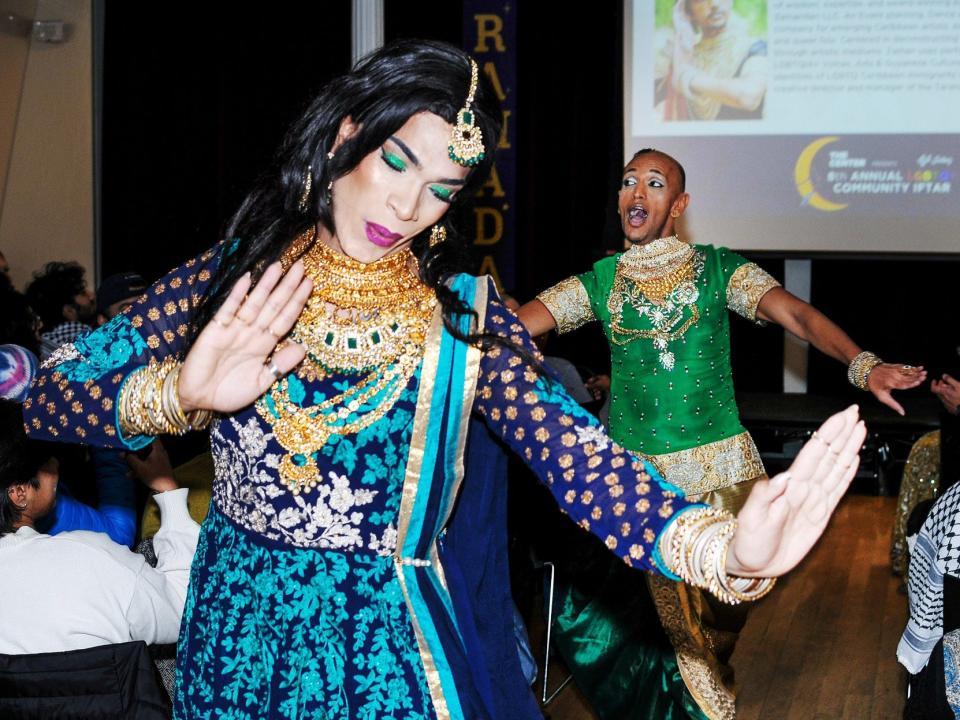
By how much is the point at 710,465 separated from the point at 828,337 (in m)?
0.44

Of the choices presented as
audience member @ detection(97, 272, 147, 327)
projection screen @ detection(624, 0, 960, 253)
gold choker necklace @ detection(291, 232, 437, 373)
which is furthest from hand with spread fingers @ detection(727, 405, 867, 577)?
projection screen @ detection(624, 0, 960, 253)

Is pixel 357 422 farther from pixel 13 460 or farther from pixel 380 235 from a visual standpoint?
pixel 13 460

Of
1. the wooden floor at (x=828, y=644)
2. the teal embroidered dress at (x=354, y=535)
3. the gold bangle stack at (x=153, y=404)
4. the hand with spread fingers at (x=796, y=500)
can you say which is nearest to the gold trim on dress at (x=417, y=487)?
the teal embroidered dress at (x=354, y=535)

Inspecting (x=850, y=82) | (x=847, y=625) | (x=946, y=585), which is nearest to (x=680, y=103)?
(x=850, y=82)

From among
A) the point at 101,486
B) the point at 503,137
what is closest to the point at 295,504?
the point at 101,486

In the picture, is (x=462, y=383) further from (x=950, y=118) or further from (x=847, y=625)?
(x=950, y=118)

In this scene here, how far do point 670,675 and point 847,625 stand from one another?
130 cm

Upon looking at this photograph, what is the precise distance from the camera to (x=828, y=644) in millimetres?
4004

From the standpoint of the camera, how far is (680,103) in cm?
606

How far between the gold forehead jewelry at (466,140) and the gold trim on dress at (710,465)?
5.67 feet

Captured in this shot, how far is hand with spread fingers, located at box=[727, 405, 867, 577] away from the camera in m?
1.20

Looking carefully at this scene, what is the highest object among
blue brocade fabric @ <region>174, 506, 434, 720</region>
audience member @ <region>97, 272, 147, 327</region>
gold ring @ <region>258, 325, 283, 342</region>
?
gold ring @ <region>258, 325, 283, 342</region>

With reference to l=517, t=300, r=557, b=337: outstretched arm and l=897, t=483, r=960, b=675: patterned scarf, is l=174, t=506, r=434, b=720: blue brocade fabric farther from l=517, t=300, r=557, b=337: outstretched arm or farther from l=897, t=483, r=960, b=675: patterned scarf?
l=517, t=300, r=557, b=337: outstretched arm

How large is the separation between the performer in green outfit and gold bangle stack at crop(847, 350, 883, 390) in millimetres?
155
